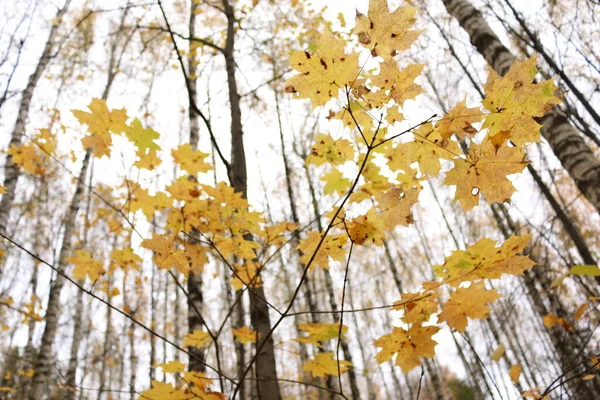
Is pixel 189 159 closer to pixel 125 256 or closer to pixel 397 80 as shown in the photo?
pixel 125 256

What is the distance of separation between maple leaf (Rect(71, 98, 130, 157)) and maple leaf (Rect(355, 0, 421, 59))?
1.27 m

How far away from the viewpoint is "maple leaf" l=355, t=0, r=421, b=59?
1036 millimetres

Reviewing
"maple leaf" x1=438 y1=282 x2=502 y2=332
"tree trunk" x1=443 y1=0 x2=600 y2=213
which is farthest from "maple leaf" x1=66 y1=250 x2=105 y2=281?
"tree trunk" x1=443 y1=0 x2=600 y2=213

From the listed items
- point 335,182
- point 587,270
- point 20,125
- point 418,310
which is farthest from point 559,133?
point 20,125

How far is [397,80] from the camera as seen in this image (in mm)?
1123

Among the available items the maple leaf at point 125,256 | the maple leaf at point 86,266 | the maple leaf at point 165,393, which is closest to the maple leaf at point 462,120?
the maple leaf at point 165,393

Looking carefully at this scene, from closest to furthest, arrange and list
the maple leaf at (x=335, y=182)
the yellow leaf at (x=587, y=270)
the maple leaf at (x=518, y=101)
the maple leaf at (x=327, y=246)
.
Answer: the maple leaf at (x=518, y=101) → the yellow leaf at (x=587, y=270) → the maple leaf at (x=327, y=246) → the maple leaf at (x=335, y=182)

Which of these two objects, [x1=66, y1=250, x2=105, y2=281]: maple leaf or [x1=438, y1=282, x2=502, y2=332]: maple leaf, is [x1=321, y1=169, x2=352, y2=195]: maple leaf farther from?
[x1=66, y1=250, x2=105, y2=281]: maple leaf

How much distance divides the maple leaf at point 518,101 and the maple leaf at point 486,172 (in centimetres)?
6

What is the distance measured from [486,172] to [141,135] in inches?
64.4

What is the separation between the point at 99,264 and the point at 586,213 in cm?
1150

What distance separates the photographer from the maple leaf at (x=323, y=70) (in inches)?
40.8

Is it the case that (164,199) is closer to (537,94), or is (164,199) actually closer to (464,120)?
(464,120)

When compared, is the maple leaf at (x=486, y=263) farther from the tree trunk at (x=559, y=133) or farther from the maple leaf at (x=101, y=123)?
the maple leaf at (x=101, y=123)
